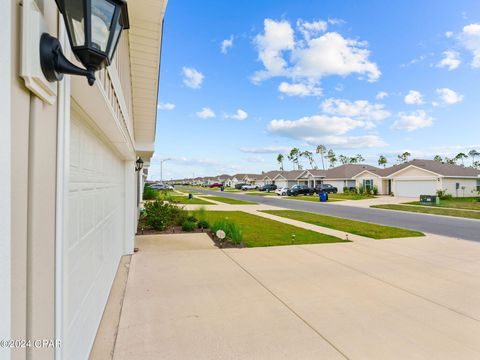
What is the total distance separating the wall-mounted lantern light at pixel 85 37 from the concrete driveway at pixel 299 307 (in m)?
2.91

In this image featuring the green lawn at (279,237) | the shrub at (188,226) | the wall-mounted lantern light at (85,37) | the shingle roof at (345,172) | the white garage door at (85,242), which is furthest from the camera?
the shingle roof at (345,172)

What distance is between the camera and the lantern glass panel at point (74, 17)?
1.33m

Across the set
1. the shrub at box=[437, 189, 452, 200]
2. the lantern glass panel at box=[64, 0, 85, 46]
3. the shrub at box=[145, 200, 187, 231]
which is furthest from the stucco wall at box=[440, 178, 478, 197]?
the lantern glass panel at box=[64, 0, 85, 46]

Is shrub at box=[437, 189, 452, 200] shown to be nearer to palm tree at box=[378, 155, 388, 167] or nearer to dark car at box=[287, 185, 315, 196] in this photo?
dark car at box=[287, 185, 315, 196]

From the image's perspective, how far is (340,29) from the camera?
51.9 ft

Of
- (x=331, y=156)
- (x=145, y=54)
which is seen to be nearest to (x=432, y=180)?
(x=145, y=54)

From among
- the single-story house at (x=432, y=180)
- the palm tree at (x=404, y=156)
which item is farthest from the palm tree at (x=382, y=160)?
the single-story house at (x=432, y=180)

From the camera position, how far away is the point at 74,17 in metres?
1.39

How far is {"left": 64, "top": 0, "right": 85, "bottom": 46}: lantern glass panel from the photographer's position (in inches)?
52.5

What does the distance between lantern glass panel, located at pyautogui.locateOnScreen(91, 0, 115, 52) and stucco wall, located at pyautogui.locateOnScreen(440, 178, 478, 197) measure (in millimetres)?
37752

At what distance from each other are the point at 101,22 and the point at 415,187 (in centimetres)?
3867

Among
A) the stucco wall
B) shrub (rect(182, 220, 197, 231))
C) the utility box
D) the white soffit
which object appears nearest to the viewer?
the white soffit

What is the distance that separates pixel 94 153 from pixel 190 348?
258cm

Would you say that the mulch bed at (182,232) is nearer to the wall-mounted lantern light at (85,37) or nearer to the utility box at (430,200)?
the wall-mounted lantern light at (85,37)
